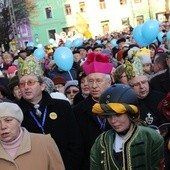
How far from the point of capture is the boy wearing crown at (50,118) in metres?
4.24

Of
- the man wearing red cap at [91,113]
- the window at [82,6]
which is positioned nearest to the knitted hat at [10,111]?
the man wearing red cap at [91,113]

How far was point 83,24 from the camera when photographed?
A: 21.8 m

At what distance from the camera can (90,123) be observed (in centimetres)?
432

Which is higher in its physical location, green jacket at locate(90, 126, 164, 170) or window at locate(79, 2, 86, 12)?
window at locate(79, 2, 86, 12)

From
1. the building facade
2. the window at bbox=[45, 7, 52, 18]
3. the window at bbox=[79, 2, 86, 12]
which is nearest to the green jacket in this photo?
the building facade

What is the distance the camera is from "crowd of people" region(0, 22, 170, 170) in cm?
323

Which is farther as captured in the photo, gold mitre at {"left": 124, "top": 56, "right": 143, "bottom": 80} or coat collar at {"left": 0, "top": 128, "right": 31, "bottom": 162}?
gold mitre at {"left": 124, "top": 56, "right": 143, "bottom": 80}

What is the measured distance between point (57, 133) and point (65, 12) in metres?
53.9

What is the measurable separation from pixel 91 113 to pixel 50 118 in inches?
16.2

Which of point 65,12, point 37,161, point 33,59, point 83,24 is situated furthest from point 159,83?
point 65,12

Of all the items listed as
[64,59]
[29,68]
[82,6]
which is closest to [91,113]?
[29,68]

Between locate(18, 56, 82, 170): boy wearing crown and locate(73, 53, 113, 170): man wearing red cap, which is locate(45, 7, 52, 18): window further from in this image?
locate(18, 56, 82, 170): boy wearing crown

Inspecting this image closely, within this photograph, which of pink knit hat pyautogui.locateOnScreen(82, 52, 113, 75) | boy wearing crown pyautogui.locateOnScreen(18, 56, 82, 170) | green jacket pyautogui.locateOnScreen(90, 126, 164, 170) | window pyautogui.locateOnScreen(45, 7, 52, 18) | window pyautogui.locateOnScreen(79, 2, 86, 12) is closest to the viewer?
green jacket pyautogui.locateOnScreen(90, 126, 164, 170)

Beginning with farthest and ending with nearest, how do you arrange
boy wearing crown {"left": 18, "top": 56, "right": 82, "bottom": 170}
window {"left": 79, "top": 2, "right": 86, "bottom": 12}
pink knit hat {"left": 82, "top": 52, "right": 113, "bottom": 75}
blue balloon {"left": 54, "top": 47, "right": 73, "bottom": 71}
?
window {"left": 79, "top": 2, "right": 86, "bottom": 12}
blue balloon {"left": 54, "top": 47, "right": 73, "bottom": 71}
pink knit hat {"left": 82, "top": 52, "right": 113, "bottom": 75}
boy wearing crown {"left": 18, "top": 56, "right": 82, "bottom": 170}
